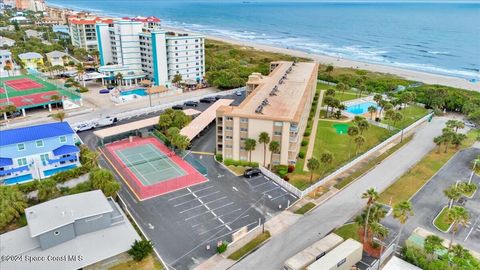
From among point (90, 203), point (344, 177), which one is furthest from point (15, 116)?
point (344, 177)

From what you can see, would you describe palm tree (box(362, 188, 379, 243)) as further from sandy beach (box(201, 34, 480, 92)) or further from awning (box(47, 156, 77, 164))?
sandy beach (box(201, 34, 480, 92))

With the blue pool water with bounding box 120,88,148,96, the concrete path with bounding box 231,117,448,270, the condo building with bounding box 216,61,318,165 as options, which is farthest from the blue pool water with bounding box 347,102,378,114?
the blue pool water with bounding box 120,88,148,96

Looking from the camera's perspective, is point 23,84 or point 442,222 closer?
point 442,222

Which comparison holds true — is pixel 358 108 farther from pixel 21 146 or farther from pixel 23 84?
pixel 23 84

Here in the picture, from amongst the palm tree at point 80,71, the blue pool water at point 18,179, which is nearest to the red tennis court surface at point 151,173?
the blue pool water at point 18,179

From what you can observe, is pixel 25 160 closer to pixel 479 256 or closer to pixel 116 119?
pixel 116 119

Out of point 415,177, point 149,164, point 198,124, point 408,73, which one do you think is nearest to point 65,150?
point 149,164

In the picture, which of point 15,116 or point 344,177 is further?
point 15,116

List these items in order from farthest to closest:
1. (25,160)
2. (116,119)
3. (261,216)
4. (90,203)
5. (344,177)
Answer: (116,119) < (344,177) < (25,160) < (261,216) < (90,203)
